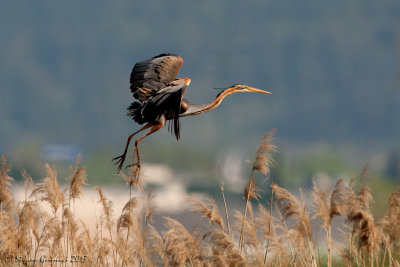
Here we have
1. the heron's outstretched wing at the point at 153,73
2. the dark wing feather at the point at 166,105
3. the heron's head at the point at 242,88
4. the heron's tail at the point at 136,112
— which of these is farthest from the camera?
the heron's head at the point at 242,88

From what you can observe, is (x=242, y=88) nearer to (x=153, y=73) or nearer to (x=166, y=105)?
(x=153, y=73)

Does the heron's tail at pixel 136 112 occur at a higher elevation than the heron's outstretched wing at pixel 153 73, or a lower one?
lower

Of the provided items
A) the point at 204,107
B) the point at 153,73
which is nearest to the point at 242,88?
the point at 204,107

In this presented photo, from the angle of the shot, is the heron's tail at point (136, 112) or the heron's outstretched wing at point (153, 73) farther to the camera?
the heron's outstretched wing at point (153, 73)

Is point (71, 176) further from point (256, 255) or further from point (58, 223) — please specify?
point (256, 255)

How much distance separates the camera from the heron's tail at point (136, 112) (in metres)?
6.09

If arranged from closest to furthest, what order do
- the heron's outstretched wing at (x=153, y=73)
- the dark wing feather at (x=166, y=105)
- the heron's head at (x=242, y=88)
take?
1. the dark wing feather at (x=166, y=105)
2. the heron's outstretched wing at (x=153, y=73)
3. the heron's head at (x=242, y=88)

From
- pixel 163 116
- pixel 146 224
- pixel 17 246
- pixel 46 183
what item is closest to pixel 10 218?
pixel 17 246

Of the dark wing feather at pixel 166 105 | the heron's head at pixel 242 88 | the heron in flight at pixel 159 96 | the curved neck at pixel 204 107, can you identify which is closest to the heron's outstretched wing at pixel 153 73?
the heron in flight at pixel 159 96

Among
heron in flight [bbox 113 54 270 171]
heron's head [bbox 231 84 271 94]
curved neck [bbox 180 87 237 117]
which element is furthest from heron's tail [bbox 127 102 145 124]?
heron's head [bbox 231 84 271 94]

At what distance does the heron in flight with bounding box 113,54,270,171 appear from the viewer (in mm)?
5805

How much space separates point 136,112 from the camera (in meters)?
6.15

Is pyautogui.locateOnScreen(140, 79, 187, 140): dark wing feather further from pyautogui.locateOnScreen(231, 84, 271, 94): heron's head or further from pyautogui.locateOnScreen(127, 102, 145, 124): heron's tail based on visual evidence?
pyautogui.locateOnScreen(231, 84, 271, 94): heron's head

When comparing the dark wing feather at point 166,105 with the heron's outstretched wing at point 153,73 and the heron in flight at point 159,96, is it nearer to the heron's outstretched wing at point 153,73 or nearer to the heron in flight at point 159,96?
the heron in flight at point 159,96
